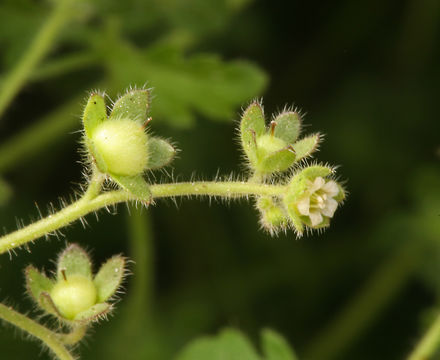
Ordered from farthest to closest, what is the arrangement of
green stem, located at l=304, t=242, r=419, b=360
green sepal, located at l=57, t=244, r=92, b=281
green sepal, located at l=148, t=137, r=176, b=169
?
green stem, located at l=304, t=242, r=419, b=360
green sepal, located at l=57, t=244, r=92, b=281
green sepal, located at l=148, t=137, r=176, b=169

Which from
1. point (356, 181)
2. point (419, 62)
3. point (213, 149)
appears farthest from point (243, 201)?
point (419, 62)

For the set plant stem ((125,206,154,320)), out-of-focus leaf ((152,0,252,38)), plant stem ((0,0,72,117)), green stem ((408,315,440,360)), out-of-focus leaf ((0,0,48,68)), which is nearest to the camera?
green stem ((408,315,440,360))

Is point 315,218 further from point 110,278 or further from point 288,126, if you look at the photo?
point 110,278

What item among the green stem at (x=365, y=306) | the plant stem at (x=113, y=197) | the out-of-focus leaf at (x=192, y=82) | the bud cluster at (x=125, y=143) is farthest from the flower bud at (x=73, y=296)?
the green stem at (x=365, y=306)

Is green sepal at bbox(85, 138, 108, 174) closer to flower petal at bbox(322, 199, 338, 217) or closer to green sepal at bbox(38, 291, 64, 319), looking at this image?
green sepal at bbox(38, 291, 64, 319)

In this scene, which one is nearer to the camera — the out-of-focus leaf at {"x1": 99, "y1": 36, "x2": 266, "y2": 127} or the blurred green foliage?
the out-of-focus leaf at {"x1": 99, "y1": 36, "x2": 266, "y2": 127}

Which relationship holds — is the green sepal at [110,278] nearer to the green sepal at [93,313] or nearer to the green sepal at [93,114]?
the green sepal at [93,313]

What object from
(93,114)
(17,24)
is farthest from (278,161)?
(17,24)

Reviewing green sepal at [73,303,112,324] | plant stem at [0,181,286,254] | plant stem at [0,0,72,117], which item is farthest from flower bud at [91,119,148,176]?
plant stem at [0,0,72,117]
